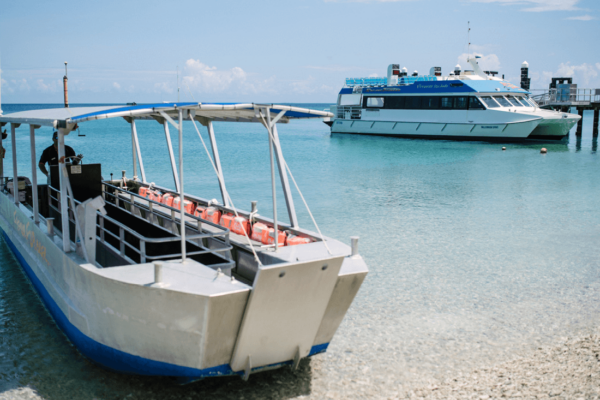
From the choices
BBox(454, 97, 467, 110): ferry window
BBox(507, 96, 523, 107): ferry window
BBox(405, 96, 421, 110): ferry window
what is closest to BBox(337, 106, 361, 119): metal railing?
BBox(405, 96, 421, 110): ferry window

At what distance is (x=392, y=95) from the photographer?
128 feet

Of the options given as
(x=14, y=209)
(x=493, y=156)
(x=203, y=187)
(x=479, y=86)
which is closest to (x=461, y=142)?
(x=479, y=86)

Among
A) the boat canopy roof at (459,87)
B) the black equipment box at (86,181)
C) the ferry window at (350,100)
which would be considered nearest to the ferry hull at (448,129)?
the ferry window at (350,100)

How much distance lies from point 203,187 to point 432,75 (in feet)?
86.8

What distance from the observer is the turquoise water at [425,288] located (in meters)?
4.89

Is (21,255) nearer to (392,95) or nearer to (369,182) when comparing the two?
(369,182)

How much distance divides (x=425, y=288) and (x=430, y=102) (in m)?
31.6

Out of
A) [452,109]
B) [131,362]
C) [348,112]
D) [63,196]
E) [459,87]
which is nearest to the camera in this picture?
[131,362]

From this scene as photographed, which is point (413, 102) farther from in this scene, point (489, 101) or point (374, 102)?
point (489, 101)

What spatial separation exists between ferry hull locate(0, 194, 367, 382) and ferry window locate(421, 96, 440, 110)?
34.0 m

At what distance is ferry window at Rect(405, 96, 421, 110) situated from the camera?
3762cm

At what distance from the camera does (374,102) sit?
41.0m

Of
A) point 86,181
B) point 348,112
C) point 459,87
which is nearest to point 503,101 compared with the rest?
point 459,87

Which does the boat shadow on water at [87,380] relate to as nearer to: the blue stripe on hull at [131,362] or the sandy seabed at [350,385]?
the sandy seabed at [350,385]
